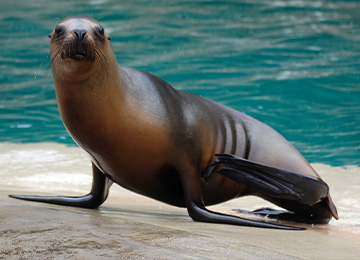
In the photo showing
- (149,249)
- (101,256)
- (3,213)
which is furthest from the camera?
(3,213)

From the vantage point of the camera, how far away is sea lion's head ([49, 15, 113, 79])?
284 cm

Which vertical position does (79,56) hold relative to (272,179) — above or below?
above

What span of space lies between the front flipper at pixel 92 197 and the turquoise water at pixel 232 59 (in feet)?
11.8

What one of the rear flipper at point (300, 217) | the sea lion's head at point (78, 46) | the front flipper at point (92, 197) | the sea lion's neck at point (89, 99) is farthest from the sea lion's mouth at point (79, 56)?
the rear flipper at point (300, 217)

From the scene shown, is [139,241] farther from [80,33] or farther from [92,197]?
[92,197]

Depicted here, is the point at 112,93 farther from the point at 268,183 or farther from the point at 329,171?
the point at 329,171

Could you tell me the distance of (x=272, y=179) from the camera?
3.47 m

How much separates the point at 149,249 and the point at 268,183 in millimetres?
1783

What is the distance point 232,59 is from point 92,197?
701 centimetres

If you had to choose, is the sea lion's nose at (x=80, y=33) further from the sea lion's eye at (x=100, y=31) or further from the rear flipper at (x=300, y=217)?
the rear flipper at (x=300, y=217)

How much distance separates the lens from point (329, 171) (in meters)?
6.04

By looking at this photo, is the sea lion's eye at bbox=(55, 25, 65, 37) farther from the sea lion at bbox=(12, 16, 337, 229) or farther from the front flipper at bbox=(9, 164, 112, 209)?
the front flipper at bbox=(9, 164, 112, 209)

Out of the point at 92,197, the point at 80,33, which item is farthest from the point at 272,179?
the point at 80,33

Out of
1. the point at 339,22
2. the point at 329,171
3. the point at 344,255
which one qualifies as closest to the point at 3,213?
the point at 344,255
